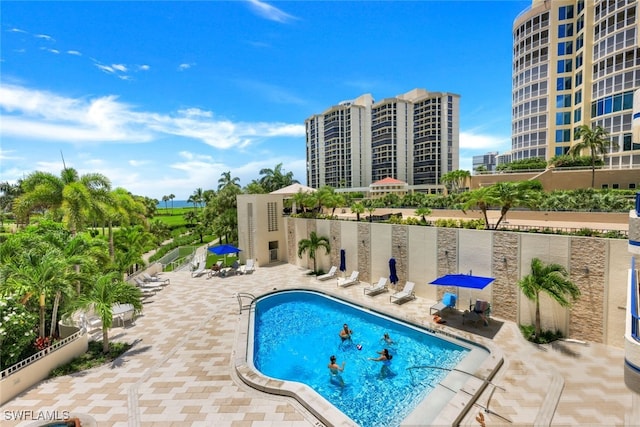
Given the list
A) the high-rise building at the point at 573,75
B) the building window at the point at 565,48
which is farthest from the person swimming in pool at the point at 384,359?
the building window at the point at 565,48

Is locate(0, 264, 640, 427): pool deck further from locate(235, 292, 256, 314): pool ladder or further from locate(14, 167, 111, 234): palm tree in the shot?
locate(14, 167, 111, 234): palm tree

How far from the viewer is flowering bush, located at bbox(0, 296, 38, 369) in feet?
28.8

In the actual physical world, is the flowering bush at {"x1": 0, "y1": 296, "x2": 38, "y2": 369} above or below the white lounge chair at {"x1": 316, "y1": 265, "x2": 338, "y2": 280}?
above

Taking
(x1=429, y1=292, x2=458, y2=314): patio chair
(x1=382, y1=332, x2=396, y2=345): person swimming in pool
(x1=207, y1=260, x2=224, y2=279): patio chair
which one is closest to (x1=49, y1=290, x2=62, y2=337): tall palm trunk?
(x1=207, y1=260, x2=224, y2=279): patio chair

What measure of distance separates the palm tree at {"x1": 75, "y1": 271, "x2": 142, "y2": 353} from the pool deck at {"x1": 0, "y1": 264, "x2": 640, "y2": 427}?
60.7 inches

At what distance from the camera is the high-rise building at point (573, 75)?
1390 inches

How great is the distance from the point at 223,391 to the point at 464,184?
42.4 metres

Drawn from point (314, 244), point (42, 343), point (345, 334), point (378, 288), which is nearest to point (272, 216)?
point (314, 244)

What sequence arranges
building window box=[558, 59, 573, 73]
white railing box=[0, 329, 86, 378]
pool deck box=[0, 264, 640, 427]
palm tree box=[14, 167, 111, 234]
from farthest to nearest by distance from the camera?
building window box=[558, 59, 573, 73]
palm tree box=[14, 167, 111, 234]
white railing box=[0, 329, 86, 378]
pool deck box=[0, 264, 640, 427]

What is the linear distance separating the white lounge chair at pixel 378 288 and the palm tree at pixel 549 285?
7659mm

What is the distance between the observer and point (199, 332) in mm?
12883

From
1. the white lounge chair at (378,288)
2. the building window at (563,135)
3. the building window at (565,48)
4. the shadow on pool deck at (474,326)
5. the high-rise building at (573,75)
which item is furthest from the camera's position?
the building window at (563,135)

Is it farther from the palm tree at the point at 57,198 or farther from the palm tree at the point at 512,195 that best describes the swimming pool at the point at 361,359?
the palm tree at the point at 57,198

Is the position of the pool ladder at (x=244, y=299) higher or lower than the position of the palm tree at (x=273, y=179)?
lower
